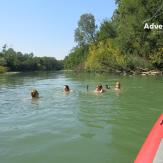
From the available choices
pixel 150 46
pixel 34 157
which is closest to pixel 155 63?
pixel 150 46

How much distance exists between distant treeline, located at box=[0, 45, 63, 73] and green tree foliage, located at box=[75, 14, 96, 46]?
3032cm

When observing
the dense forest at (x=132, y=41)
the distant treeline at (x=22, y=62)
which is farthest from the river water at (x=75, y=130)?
the distant treeline at (x=22, y=62)

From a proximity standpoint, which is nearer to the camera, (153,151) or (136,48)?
(153,151)

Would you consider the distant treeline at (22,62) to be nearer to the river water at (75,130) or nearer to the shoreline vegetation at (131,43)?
the shoreline vegetation at (131,43)

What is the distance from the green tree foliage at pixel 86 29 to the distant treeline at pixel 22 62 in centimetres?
3032

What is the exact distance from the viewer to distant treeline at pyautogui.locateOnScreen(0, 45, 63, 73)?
4717 inches

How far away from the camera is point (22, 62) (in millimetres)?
135500

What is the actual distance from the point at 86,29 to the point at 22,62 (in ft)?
209

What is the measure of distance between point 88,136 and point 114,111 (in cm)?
548

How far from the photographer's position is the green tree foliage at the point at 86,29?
76.4 meters

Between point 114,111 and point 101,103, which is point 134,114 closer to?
point 114,111

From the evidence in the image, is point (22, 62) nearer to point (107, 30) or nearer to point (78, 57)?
point (78, 57)

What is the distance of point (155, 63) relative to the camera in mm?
48906

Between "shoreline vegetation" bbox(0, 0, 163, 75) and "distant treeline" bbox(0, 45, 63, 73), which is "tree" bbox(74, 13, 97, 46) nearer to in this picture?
"shoreline vegetation" bbox(0, 0, 163, 75)
